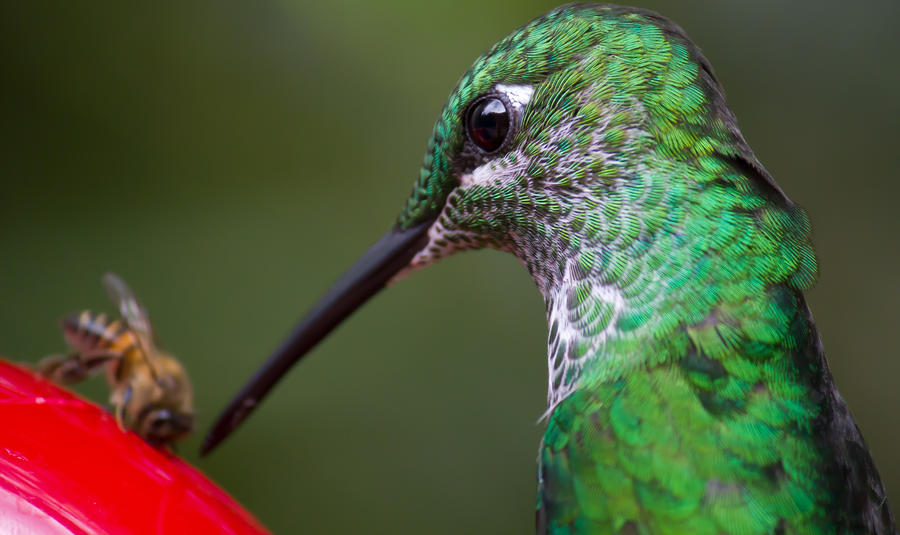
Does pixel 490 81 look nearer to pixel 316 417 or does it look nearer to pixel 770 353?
pixel 770 353

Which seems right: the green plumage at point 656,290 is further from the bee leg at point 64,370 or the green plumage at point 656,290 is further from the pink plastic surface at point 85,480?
the bee leg at point 64,370

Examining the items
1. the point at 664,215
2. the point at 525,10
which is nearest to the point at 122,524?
the point at 664,215

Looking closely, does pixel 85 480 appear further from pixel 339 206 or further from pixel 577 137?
pixel 339 206

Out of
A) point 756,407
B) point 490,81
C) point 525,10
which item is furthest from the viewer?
point 525,10

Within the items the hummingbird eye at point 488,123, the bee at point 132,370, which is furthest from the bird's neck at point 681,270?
the bee at point 132,370

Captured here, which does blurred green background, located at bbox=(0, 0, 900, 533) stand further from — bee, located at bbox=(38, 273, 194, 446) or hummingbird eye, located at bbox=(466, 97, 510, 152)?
hummingbird eye, located at bbox=(466, 97, 510, 152)

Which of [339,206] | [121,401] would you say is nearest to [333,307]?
[121,401]
